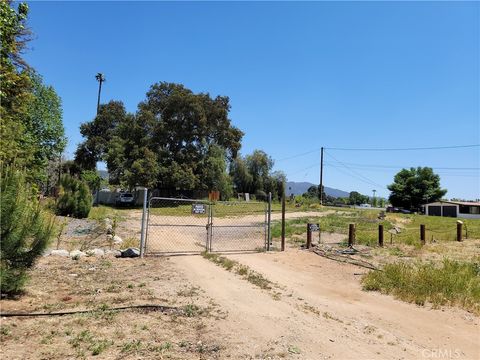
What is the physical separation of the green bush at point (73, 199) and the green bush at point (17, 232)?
16770 millimetres

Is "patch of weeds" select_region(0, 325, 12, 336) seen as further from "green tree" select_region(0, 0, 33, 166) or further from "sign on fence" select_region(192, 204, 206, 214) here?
"sign on fence" select_region(192, 204, 206, 214)

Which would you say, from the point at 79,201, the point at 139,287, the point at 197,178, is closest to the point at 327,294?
the point at 139,287

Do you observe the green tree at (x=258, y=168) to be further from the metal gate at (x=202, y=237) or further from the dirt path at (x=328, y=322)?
the dirt path at (x=328, y=322)

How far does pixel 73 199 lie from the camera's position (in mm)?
22578

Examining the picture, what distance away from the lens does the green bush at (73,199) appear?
2250 cm

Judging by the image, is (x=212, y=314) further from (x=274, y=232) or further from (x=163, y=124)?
(x=163, y=124)

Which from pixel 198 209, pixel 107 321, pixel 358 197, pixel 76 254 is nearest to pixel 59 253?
pixel 76 254

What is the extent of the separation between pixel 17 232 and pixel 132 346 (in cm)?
277

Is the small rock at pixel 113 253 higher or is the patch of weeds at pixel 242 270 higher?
the small rock at pixel 113 253

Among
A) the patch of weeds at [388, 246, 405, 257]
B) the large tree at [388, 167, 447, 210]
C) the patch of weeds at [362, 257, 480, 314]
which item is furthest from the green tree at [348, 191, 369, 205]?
the patch of weeds at [362, 257, 480, 314]

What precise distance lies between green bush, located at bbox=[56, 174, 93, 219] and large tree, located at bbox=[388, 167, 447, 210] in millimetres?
77012

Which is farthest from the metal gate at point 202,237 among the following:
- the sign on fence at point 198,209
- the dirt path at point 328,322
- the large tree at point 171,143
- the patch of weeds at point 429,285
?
the large tree at point 171,143

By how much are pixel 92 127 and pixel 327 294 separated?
53.7 meters

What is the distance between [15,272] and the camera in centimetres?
645
